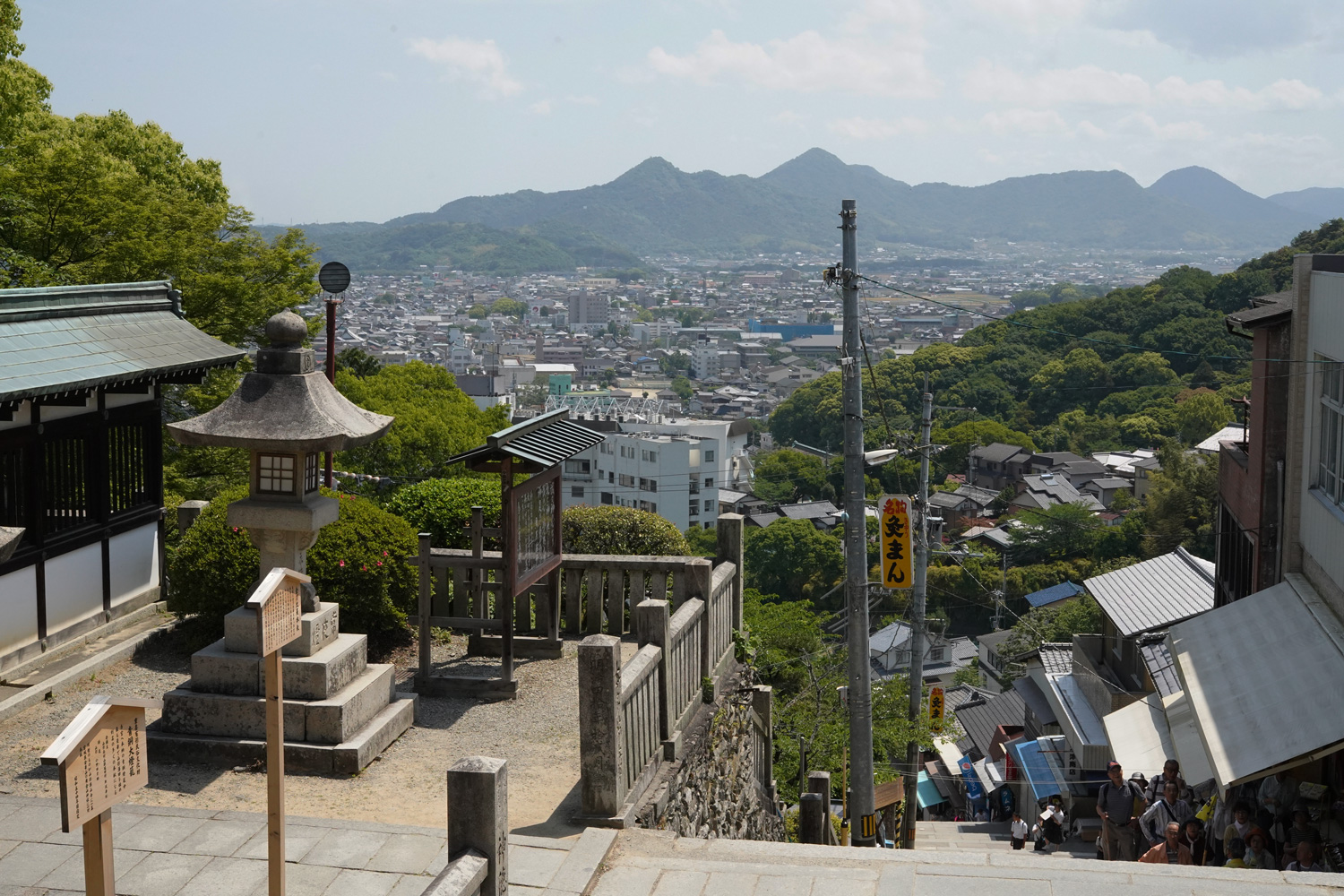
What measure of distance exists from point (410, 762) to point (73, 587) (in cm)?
380

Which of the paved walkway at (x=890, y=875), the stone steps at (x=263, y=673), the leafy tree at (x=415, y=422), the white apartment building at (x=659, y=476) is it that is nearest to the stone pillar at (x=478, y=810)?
the paved walkway at (x=890, y=875)

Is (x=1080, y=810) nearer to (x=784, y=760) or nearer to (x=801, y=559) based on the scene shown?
(x=784, y=760)

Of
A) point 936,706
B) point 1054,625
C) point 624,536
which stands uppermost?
point 624,536

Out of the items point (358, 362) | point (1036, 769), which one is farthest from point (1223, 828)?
point (358, 362)

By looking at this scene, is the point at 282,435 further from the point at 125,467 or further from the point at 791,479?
the point at 791,479

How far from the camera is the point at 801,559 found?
5981 cm

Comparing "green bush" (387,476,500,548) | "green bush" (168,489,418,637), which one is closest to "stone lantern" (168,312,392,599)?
"green bush" (168,489,418,637)

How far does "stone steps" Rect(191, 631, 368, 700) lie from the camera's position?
7.32 m

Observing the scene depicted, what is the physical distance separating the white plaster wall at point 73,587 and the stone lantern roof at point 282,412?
7.97 feet

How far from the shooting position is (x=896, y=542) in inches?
683

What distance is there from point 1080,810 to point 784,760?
35.3ft

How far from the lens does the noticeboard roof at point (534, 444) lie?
27.1ft

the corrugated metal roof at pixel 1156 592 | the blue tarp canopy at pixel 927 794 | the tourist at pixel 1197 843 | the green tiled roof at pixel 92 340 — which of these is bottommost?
the blue tarp canopy at pixel 927 794

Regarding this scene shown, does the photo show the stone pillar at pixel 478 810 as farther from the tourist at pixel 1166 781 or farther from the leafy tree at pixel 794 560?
the leafy tree at pixel 794 560
